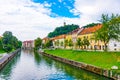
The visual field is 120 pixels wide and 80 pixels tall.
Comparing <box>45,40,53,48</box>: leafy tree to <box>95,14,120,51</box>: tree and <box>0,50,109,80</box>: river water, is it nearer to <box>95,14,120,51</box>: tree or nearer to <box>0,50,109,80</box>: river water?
<box>95,14,120,51</box>: tree

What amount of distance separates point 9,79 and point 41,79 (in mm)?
4846

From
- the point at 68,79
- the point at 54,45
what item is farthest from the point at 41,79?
the point at 54,45

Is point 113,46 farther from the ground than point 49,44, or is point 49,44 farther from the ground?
point 49,44

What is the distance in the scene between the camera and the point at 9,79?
1601 inches

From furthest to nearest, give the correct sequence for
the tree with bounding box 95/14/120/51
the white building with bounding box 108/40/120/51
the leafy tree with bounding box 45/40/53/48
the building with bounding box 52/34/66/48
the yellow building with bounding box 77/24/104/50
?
1. the leafy tree with bounding box 45/40/53/48
2. the building with bounding box 52/34/66/48
3. the yellow building with bounding box 77/24/104/50
4. the white building with bounding box 108/40/120/51
5. the tree with bounding box 95/14/120/51

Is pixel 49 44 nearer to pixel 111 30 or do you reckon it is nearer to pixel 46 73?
pixel 111 30

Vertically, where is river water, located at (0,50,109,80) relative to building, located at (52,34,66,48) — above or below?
below

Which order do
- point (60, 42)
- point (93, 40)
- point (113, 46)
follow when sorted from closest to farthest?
point (113, 46)
point (93, 40)
point (60, 42)

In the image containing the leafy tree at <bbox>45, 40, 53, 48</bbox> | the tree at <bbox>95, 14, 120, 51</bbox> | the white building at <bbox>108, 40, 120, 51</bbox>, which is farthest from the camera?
the leafy tree at <bbox>45, 40, 53, 48</bbox>

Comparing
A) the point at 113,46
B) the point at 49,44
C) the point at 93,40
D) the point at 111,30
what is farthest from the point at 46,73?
the point at 49,44

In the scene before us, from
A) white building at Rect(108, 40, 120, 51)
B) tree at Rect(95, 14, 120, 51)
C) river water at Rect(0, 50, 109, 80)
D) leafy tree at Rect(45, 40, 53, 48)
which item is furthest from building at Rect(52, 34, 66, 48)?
river water at Rect(0, 50, 109, 80)

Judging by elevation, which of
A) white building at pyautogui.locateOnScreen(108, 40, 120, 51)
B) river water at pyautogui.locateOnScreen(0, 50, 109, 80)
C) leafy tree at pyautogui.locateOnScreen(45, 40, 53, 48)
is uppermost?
leafy tree at pyautogui.locateOnScreen(45, 40, 53, 48)

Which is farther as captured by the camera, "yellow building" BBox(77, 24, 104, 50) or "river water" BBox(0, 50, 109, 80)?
"yellow building" BBox(77, 24, 104, 50)

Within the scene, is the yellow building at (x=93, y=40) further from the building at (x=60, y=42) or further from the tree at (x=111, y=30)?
the building at (x=60, y=42)
